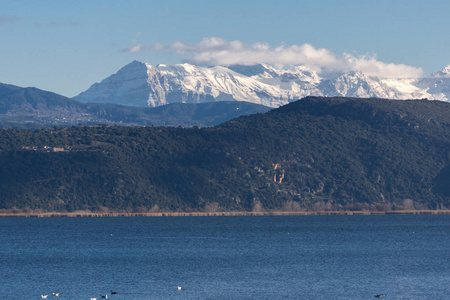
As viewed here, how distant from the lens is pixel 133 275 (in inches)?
4323

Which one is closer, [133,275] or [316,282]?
[316,282]

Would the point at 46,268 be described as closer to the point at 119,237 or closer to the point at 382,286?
the point at 382,286

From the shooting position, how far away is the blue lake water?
96.1 metres

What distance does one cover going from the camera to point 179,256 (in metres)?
135

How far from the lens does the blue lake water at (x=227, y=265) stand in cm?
9612

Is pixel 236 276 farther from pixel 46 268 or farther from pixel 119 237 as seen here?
pixel 119 237

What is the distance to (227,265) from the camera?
121500 mm

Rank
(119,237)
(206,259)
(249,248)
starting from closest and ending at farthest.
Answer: (206,259) < (249,248) < (119,237)

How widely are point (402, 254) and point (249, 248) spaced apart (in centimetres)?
2574

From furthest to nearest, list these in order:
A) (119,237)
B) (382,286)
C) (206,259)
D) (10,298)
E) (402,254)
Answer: (119,237)
(402,254)
(206,259)
(382,286)
(10,298)

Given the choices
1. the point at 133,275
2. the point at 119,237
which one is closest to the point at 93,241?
the point at 119,237

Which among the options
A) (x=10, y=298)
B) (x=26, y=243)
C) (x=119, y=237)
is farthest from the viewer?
(x=119, y=237)

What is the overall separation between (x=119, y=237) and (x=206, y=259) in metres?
51.4

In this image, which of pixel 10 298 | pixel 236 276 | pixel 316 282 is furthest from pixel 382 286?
pixel 10 298
